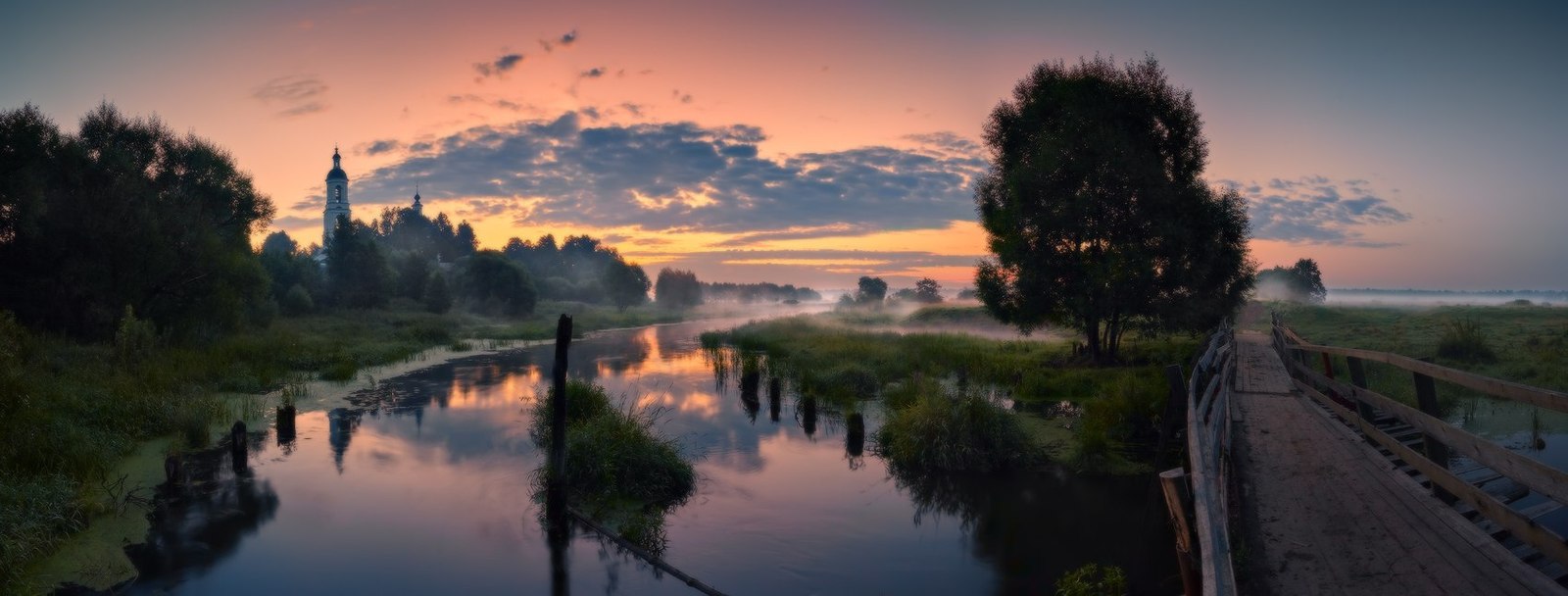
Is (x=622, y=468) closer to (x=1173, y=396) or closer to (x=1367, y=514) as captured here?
(x=1173, y=396)

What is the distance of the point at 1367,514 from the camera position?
6461 millimetres

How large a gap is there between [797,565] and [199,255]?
3150cm

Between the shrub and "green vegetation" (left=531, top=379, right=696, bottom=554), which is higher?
the shrub

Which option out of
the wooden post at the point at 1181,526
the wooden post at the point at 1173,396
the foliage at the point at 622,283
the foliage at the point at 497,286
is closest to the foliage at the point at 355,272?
the foliage at the point at 497,286

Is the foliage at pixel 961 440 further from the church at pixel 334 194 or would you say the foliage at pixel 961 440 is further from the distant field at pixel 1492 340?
the church at pixel 334 194

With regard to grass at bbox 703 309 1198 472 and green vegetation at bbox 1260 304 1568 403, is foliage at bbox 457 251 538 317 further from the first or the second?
green vegetation at bbox 1260 304 1568 403

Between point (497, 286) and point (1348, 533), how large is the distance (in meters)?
77.7

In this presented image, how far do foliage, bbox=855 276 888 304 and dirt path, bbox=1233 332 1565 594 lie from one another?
360 feet

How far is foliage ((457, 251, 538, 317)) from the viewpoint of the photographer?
7675 centimetres

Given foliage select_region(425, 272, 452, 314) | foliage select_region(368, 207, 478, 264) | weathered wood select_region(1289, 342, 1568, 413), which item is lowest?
weathered wood select_region(1289, 342, 1568, 413)

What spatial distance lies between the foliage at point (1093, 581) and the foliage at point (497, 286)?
73.3m

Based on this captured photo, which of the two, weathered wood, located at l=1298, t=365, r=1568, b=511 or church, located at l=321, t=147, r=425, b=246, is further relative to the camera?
church, located at l=321, t=147, r=425, b=246

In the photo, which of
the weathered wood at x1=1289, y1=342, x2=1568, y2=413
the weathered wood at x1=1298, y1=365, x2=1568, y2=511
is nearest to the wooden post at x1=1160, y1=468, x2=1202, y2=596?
the weathered wood at x1=1298, y1=365, x2=1568, y2=511

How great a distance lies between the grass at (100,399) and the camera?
10688 millimetres
